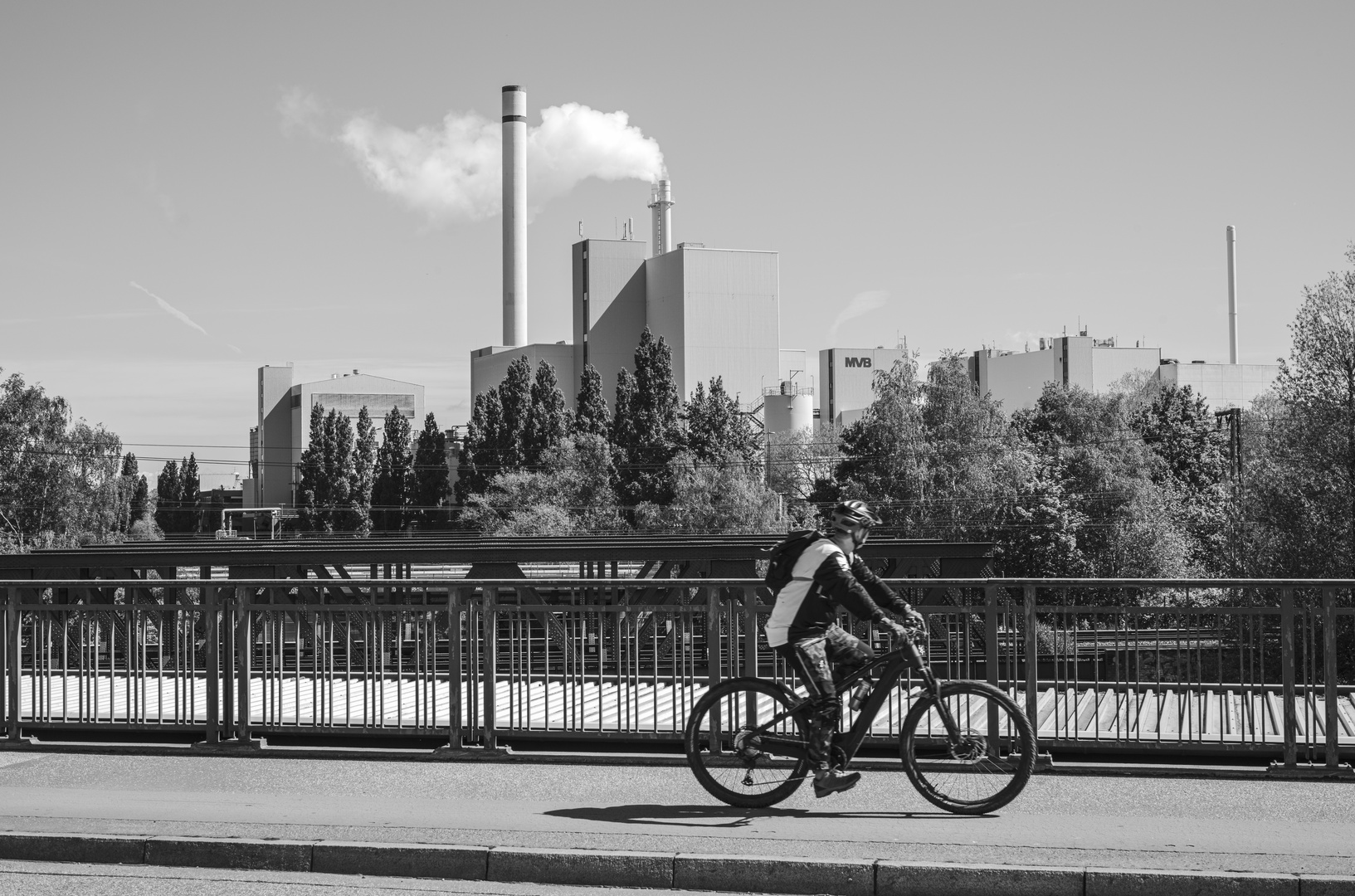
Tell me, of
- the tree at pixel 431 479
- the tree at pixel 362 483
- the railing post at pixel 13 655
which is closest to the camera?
the railing post at pixel 13 655

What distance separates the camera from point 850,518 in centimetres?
747

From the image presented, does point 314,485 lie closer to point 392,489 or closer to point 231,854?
point 392,489

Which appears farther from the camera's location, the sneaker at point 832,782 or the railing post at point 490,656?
the railing post at point 490,656

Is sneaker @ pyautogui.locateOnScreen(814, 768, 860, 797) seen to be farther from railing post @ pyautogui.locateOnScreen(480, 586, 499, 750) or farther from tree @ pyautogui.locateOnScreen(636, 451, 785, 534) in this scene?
tree @ pyautogui.locateOnScreen(636, 451, 785, 534)

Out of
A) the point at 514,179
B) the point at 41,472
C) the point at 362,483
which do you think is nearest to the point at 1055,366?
the point at 514,179

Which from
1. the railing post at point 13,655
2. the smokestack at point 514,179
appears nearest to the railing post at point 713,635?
the railing post at point 13,655

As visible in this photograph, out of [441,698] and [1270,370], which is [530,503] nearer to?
[441,698]

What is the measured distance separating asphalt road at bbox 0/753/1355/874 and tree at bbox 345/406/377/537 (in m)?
79.9

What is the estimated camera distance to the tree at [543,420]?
257ft

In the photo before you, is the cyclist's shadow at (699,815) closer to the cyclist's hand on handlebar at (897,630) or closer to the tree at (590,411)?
the cyclist's hand on handlebar at (897,630)

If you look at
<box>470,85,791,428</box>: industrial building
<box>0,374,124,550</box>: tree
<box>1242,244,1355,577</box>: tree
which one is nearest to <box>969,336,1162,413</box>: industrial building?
<box>470,85,791,428</box>: industrial building

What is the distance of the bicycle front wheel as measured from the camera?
732 cm

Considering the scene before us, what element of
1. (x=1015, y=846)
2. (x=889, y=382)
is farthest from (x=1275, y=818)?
(x=889, y=382)

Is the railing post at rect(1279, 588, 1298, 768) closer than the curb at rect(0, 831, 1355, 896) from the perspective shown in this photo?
No
